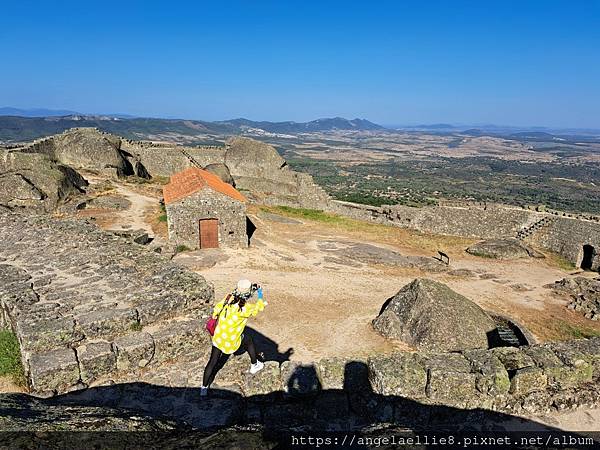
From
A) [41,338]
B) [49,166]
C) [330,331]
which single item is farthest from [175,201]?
[41,338]

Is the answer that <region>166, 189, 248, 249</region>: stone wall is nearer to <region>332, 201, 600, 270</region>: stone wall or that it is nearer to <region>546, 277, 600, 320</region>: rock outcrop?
<region>332, 201, 600, 270</region>: stone wall

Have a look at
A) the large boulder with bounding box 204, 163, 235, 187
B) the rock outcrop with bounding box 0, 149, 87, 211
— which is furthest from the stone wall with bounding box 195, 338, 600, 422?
the large boulder with bounding box 204, 163, 235, 187

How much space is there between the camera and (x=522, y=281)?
896 inches

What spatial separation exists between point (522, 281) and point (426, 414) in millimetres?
18412

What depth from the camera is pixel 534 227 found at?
99.5ft

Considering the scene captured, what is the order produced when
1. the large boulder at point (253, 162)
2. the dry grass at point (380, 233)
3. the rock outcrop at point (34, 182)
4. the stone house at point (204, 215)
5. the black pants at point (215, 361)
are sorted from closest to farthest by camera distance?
the black pants at point (215, 361)
the stone house at point (204, 215)
the rock outcrop at point (34, 182)
the dry grass at point (380, 233)
the large boulder at point (253, 162)

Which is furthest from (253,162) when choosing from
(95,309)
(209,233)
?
(95,309)

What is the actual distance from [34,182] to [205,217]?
42.4ft

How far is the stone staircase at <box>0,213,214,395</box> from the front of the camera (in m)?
7.32

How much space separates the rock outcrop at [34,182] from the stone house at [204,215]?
27.9 ft

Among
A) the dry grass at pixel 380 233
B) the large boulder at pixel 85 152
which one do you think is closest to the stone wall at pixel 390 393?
the dry grass at pixel 380 233

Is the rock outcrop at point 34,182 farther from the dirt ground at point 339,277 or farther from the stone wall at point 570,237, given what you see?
the stone wall at point 570,237

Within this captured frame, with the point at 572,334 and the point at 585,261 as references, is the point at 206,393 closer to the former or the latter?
the point at 572,334

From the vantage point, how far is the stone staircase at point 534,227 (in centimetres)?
2989
